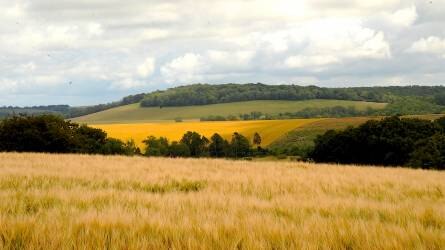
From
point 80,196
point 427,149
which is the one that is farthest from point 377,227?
point 427,149

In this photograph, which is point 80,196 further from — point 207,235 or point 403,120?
point 403,120

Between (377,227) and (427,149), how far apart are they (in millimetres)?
38156

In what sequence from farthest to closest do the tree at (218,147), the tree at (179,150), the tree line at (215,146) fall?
1. the tree at (218,147)
2. the tree line at (215,146)
3. the tree at (179,150)

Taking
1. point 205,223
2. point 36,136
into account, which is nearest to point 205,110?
point 36,136

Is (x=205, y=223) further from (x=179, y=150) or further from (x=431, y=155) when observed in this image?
(x=179, y=150)

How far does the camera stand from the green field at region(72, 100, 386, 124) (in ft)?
461

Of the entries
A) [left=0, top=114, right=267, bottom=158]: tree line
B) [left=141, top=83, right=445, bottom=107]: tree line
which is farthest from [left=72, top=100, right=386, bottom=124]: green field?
[left=0, top=114, right=267, bottom=158]: tree line

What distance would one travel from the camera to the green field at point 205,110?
14050 centimetres

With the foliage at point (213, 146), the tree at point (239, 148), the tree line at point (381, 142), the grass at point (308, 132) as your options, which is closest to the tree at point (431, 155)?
the tree line at point (381, 142)

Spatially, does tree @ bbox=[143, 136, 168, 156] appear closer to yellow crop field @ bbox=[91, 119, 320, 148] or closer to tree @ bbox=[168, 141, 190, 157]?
tree @ bbox=[168, 141, 190, 157]

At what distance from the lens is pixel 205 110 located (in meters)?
148

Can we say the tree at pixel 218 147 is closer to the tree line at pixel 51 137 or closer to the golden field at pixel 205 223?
the tree line at pixel 51 137

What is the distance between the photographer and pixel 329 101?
15450 centimetres

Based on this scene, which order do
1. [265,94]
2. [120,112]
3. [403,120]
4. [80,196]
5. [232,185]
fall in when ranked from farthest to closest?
[265,94] → [120,112] → [403,120] → [232,185] → [80,196]
